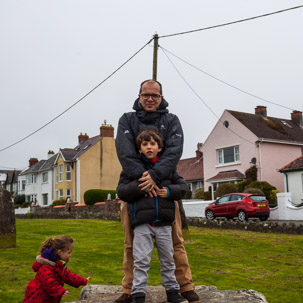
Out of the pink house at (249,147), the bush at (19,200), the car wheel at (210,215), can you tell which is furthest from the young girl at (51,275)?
the bush at (19,200)

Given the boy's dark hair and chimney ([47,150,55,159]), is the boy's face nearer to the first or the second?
the boy's dark hair

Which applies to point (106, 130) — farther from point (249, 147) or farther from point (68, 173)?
point (249, 147)

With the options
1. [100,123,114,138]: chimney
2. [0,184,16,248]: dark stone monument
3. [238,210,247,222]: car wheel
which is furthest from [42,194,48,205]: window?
[0,184,16,248]: dark stone monument

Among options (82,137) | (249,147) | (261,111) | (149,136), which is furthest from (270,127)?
(149,136)

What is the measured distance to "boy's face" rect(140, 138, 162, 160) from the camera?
448cm

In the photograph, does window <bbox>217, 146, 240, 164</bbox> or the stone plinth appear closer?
the stone plinth

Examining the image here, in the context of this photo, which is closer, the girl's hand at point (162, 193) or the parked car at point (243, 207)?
the girl's hand at point (162, 193)

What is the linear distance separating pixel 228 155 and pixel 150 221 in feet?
110

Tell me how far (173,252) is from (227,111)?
3421 cm

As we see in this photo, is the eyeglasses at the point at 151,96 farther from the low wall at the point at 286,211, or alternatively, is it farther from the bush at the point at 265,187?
the bush at the point at 265,187

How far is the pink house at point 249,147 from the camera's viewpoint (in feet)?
113

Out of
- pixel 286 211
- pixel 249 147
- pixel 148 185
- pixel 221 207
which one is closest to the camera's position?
pixel 148 185

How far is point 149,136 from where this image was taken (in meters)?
4.48

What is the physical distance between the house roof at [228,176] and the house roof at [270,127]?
3.67 m
